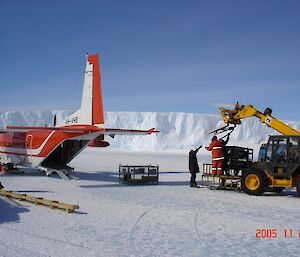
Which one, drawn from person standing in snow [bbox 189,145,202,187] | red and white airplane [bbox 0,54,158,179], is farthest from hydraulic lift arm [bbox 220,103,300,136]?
red and white airplane [bbox 0,54,158,179]

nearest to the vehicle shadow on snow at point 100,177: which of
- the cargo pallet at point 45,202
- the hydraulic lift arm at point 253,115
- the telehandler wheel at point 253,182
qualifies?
the hydraulic lift arm at point 253,115

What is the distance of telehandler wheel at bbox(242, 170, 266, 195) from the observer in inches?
523

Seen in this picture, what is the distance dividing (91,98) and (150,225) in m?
9.75

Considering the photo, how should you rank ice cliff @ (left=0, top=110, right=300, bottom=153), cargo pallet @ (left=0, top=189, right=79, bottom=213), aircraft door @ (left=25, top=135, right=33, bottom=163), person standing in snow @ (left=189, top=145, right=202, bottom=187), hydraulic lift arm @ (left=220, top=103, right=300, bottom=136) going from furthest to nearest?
ice cliff @ (left=0, top=110, right=300, bottom=153), aircraft door @ (left=25, top=135, right=33, bottom=163), person standing in snow @ (left=189, top=145, right=202, bottom=187), hydraulic lift arm @ (left=220, top=103, right=300, bottom=136), cargo pallet @ (left=0, top=189, right=79, bottom=213)

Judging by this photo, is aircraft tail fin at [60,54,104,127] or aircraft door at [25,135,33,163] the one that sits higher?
aircraft tail fin at [60,54,104,127]

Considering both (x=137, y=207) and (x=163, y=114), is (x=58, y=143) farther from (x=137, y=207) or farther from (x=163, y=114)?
(x=163, y=114)


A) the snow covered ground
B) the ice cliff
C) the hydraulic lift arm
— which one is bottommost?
the snow covered ground

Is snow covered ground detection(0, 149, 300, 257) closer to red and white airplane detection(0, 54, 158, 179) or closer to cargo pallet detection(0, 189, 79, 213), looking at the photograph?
cargo pallet detection(0, 189, 79, 213)

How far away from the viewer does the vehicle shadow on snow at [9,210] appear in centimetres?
866

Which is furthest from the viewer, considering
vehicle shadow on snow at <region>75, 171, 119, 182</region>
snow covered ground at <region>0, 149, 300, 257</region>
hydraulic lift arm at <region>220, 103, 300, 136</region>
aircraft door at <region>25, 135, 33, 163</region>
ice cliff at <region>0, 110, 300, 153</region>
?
ice cliff at <region>0, 110, 300, 153</region>

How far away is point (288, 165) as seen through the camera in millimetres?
12734

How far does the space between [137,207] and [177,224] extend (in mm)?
2357

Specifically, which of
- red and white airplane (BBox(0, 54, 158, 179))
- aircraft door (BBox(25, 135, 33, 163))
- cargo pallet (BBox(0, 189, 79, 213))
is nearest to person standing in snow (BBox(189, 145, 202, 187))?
red and white airplane (BBox(0, 54, 158, 179))

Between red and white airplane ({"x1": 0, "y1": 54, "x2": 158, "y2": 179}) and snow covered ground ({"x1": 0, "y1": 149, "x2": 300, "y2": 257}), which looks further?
red and white airplane ({"x1": 0, "y1": 54, "x2": 158, "y2": 179})
